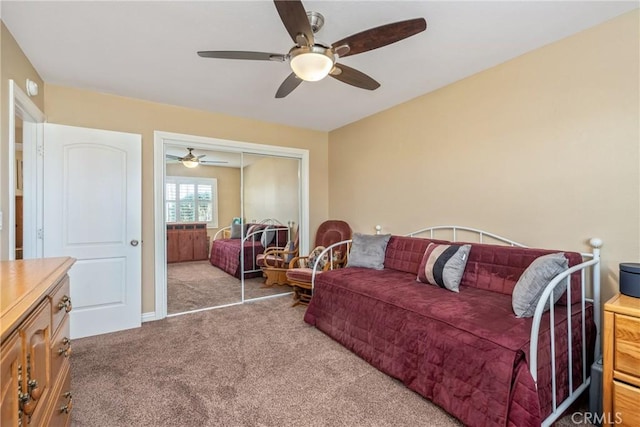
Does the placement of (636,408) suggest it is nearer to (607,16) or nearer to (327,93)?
(607,16)

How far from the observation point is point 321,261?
12.9 feet

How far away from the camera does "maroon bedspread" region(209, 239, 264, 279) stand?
419 cm

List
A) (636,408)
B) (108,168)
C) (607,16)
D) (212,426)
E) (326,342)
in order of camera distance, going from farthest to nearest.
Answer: (108,168)
(326,342)
(607,16)
(212,426)
(636,408)

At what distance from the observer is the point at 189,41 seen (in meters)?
2.16

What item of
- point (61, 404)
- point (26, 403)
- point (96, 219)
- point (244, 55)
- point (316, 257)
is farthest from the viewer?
point (316, 257)

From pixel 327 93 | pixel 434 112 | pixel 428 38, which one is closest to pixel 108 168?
pixel 327 93

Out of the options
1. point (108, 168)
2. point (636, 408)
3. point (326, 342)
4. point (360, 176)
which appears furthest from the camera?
point (360, 176)

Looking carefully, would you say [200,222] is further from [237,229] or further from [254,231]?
[254,231]

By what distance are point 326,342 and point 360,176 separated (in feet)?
7.32

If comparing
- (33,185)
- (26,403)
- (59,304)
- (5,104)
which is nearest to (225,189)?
(33,185)

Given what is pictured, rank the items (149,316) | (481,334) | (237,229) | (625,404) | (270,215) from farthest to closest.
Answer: (270,215), (237,229), (149,316), (481,334), (625,404)

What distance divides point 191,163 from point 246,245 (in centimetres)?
132

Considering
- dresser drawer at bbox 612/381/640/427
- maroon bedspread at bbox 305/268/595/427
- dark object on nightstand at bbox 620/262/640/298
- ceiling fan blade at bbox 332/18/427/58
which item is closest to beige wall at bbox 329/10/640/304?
dark object on nightstand at bbox 620/262/640/298

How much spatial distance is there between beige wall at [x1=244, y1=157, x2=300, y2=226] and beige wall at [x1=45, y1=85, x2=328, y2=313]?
376 millimetres
